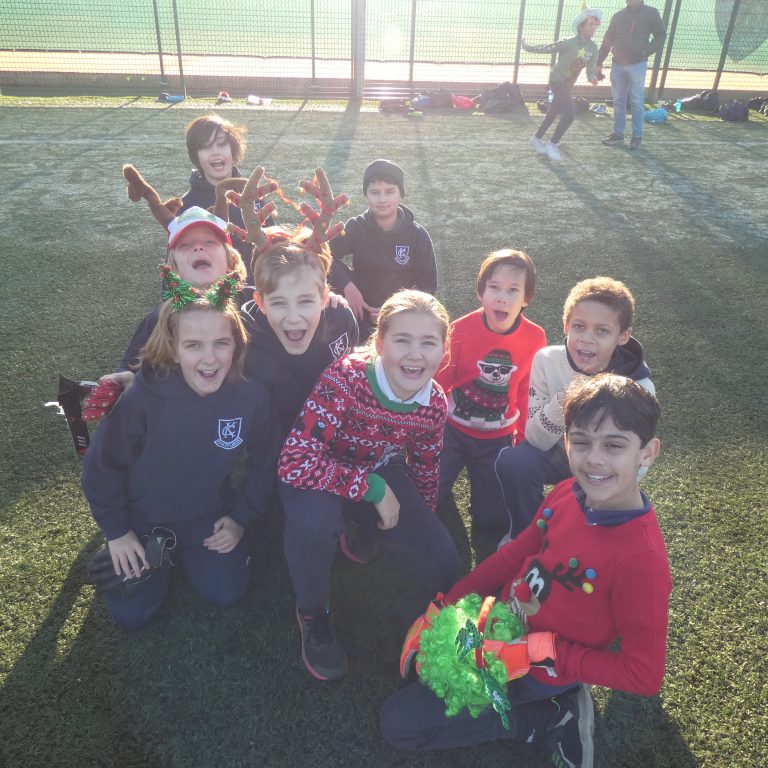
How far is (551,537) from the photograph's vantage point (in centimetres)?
190

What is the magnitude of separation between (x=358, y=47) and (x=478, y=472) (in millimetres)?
12201

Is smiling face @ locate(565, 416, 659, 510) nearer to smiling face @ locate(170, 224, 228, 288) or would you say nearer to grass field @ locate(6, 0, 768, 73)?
smiling face @ locate(170, 224, 228, 288)

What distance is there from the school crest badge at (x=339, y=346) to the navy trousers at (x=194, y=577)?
2.83ft

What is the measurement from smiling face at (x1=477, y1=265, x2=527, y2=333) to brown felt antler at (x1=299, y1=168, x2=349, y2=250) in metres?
0.75

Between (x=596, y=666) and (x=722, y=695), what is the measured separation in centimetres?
76

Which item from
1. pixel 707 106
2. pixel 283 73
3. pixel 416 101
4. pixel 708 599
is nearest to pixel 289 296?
pixel 708 599

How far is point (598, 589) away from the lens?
1.74 meters

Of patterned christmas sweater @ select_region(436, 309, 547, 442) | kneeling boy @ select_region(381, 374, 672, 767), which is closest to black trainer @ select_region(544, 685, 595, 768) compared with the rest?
kneeling boy @ select_region(381, 374, 672, 767)

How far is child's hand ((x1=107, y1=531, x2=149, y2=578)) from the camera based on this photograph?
88.7 inches

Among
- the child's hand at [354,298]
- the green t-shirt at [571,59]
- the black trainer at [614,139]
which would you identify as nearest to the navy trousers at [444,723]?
the child's hand at [354,298]

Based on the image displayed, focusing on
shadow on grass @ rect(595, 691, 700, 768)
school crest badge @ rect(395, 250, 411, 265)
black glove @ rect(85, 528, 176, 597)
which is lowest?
shadow on grass @ rect(595, 691, 700, 768)

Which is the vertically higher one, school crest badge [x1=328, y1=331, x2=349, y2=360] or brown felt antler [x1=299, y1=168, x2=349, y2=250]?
brown felt antler [x1=299, y1=168, x2=349, y2=250]

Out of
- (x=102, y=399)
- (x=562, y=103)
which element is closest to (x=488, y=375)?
(x=102, y=399)

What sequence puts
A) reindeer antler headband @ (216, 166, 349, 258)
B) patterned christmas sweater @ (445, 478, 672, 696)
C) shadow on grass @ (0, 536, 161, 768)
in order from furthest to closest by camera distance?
reindeer antler headband @ (216, 166, 349, 258)
shadow on grass @ (0, 536, 161, 768)
patterned christmas sweater @ (445, 478, 672, 696)
